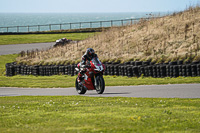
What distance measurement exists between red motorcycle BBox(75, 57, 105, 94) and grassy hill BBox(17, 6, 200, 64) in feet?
25.8

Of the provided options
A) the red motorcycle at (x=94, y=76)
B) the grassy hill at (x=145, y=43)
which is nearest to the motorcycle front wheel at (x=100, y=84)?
the red motorcycle at (x=94, y=76)

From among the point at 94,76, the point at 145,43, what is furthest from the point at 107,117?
the point at 145,43

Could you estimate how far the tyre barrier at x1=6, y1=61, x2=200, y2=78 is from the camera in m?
20.8

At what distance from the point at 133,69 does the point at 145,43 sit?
579 cm

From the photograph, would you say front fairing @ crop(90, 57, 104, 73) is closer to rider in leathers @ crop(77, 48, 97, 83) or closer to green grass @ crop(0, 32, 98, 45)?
rider in leathers @ crop(77, 48, 97, 83)

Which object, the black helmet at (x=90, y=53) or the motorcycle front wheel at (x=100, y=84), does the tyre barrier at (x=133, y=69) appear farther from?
the black helmet at (x=90, y=53)

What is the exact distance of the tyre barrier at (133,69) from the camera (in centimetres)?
2082

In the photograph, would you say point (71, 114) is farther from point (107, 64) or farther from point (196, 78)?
point (107, 64)

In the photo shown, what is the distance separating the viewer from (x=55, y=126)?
27.6 feet

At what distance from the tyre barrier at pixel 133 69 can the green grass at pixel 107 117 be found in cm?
594

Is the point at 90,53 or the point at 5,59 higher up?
the point at 90,53

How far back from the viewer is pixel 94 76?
15562 millimetres

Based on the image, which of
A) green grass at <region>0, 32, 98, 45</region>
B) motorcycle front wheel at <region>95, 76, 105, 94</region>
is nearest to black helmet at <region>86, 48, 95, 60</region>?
motorcycle front wheel at <region>95, 76, 105, 94</region>

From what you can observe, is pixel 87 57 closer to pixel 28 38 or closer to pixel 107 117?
pixel 107 117
